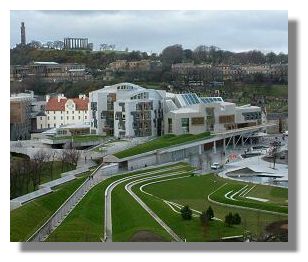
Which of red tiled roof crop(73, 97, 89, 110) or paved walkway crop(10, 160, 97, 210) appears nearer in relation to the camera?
paved walkway crop(10, 160, 97, 210)

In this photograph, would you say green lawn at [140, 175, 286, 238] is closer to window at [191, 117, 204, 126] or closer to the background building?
window at [191, 117, 204, 126]

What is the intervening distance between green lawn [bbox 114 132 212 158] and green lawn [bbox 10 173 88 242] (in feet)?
6.59

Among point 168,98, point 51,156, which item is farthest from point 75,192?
point 168,98

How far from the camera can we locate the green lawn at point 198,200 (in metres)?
4.97

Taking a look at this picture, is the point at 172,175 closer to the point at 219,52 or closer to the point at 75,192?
the point at 75,192

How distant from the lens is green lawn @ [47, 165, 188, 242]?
462cm

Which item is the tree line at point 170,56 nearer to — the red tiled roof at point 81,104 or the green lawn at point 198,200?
the red tiled roof at point 81,104

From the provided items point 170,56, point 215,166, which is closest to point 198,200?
point 215,166

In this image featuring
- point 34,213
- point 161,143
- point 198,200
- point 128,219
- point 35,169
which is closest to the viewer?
point 34,213

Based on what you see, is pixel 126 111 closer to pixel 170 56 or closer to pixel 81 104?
pixel 81 104

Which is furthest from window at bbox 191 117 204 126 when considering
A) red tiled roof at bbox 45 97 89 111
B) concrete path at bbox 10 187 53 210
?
concrete path at bbox 10 187 53 210

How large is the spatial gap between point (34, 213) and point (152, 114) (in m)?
5.44

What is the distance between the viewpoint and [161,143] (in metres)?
8.86

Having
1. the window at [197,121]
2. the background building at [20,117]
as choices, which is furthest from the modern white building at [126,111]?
the background building at [20,117]
